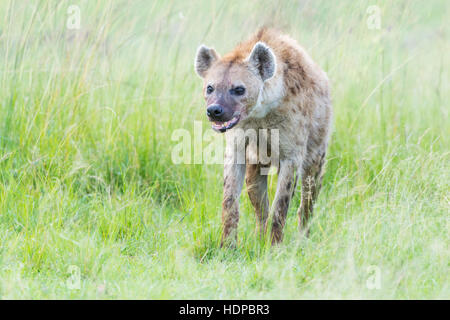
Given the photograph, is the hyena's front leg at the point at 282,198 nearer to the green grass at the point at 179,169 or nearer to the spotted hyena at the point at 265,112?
the spotted hyena at the point at 265,112

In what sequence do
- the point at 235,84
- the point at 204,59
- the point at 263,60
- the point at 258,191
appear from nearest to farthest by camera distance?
Answer: the point at 235,84 → the point at 263,60 → the point at 204,59 → the point at 258,191

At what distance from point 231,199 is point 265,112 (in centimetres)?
61

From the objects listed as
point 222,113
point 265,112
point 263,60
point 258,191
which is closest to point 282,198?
point 258,191

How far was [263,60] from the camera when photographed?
432 cm

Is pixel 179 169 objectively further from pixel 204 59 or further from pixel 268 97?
pixel 268 97

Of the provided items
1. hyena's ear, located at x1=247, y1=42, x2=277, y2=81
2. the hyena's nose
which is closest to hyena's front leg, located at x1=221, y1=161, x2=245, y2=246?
the hyena's nose

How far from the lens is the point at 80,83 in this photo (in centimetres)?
511

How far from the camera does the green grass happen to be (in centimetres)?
361

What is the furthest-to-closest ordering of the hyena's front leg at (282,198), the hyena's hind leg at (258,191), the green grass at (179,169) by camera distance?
the hyena's hind leg at (258,191), the hyena's front leg at (282,198), the green grass at (179,169)

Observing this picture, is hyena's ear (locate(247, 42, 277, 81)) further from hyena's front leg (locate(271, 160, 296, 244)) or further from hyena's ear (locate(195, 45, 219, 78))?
hyena's front leg (locate(271, 160, 296, 244))

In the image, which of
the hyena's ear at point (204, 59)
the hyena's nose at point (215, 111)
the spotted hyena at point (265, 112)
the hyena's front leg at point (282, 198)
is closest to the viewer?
the hyena's nose at point (215, 111)

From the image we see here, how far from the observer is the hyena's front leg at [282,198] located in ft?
14.3

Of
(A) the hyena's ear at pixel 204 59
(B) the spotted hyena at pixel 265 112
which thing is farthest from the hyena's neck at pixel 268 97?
(A) the hyena's ear at pixel 204 59

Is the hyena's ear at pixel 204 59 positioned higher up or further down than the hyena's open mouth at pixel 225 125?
higher up
